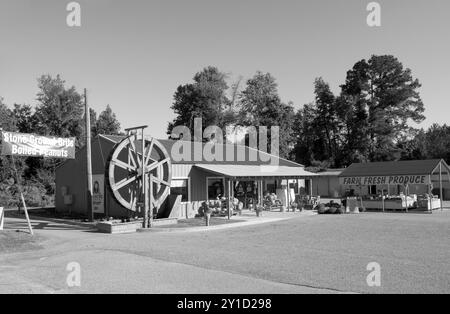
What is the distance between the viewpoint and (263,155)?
109 feet

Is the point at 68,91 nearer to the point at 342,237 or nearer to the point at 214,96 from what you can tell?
the point at 214,96

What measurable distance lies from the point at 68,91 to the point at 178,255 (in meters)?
48.9

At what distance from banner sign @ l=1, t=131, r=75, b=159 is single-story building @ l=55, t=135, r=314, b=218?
7.26ft

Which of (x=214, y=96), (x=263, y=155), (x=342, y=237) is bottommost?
(x=342, y=237)

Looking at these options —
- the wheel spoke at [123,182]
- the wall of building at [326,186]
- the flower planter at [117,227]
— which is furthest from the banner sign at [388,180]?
the flower planter at [117,227]

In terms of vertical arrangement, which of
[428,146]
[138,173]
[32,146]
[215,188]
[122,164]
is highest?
[428,146]

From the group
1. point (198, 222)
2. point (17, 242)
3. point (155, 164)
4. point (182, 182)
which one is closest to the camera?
point (17, 242)

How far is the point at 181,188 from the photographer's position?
2386 cm

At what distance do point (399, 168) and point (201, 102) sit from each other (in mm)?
33347

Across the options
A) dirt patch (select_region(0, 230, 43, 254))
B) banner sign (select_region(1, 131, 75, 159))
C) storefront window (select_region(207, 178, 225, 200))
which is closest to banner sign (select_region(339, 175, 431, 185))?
storefront window (select_region(207, 178, 225, 200))

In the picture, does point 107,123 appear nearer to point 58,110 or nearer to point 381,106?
point 58,110
